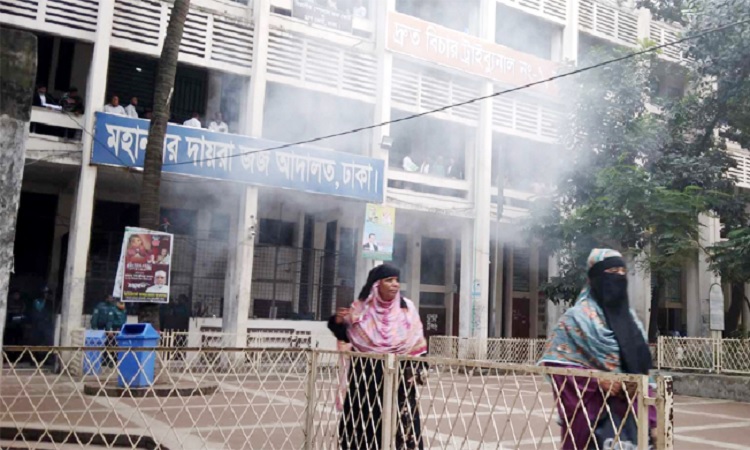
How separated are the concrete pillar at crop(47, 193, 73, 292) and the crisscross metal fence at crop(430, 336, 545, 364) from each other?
26.4 feet

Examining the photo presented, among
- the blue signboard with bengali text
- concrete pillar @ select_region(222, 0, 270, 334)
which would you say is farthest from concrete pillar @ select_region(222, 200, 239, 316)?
the blue signboard with bengali text

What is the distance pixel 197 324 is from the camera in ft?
45.1

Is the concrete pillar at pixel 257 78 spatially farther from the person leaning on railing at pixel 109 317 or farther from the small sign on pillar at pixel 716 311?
the small sign on pillar at pixel 716 311

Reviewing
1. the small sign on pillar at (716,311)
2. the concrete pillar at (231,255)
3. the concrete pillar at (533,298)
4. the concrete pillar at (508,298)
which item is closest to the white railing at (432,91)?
the concrete pillar at (231,255)

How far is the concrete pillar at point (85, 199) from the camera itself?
37.3ft

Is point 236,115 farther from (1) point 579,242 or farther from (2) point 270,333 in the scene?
(1) point 579,242

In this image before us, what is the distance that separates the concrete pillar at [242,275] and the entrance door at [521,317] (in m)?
9.24

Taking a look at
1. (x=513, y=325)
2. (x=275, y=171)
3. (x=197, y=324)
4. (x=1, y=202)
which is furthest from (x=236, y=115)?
(x=1, y=202)

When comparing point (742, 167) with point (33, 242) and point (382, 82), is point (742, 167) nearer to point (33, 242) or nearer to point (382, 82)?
point (382, 82)

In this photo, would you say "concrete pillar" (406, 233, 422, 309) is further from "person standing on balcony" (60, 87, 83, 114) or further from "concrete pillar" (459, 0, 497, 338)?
"person standing on balcony" (60, 87, 83, 114)

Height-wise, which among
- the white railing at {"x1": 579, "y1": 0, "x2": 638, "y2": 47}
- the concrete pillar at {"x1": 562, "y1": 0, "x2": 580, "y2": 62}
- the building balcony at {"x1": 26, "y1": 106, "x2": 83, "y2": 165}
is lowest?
the building balcony at {"x1": 26, "y1": 106, "x2": 83, "y2": 165}

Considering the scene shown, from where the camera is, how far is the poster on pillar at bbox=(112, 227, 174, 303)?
1059cm

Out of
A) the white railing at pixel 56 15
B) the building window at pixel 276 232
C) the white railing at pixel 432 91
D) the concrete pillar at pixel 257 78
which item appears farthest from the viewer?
the building window at pixel 276 232

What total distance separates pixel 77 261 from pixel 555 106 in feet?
36.4
